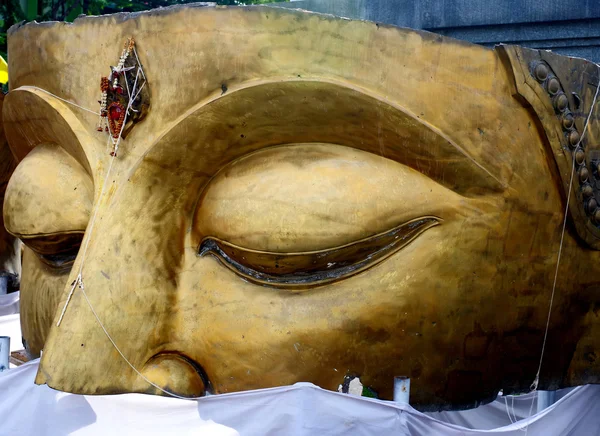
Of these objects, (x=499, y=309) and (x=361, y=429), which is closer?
(x=361, y=429)

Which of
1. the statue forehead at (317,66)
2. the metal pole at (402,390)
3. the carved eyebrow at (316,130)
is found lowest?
the metal pole at (402,390)

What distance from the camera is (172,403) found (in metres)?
2.50

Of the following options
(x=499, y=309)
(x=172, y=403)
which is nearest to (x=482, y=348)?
(x=499, y=309)

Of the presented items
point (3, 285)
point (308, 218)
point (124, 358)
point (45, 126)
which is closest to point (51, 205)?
point (45, 126)

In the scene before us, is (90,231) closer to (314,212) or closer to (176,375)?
(176,375)

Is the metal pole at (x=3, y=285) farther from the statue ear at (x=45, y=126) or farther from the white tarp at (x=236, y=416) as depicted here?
the white tarp at (x=236, y=416)

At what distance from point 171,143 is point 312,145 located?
504mm

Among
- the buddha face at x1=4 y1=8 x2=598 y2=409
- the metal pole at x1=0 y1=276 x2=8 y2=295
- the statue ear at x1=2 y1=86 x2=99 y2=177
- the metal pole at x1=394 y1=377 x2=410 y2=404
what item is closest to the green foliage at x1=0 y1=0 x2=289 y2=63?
the metal pole at x1=0 y1=276 x2=8 y2=295

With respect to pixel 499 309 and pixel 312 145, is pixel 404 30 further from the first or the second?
pixel 499 309

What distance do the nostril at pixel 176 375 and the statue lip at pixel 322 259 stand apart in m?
0.40

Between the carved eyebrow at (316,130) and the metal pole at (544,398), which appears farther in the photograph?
the metal pole at (544,398)

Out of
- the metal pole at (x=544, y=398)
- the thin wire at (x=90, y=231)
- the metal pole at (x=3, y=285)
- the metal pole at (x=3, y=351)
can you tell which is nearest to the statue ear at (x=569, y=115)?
the metal pole at (x=544, y=398)

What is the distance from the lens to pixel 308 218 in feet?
7.99

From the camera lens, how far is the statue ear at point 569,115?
8.56 feet
